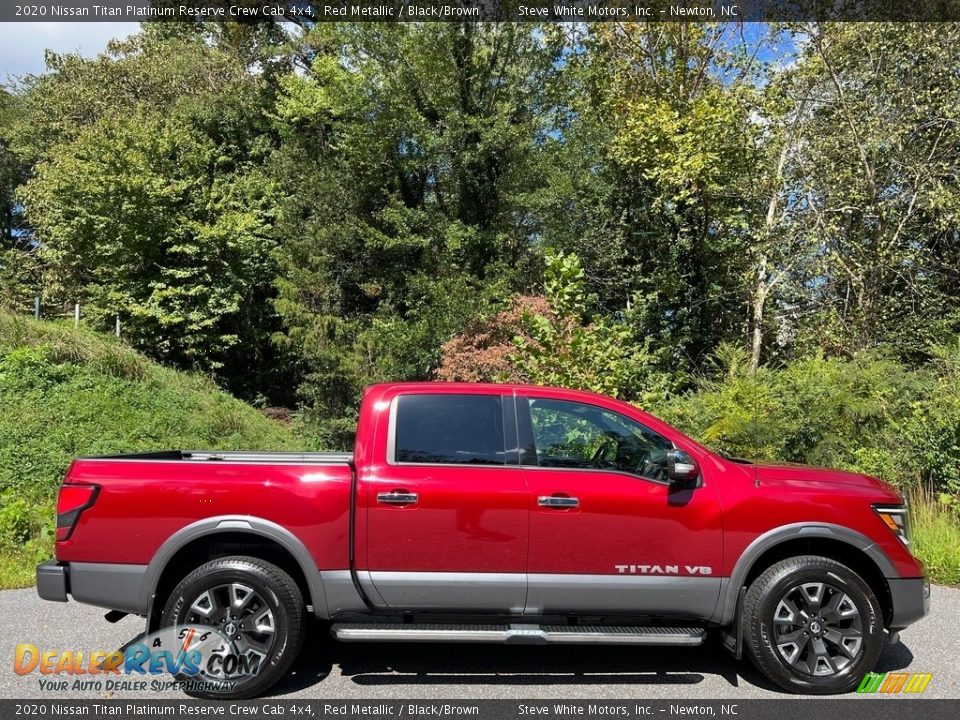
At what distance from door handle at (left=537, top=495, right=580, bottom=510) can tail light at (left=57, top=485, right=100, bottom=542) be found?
263cm

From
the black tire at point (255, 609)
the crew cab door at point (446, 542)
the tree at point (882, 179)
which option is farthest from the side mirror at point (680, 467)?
the tree at point (882, 179)

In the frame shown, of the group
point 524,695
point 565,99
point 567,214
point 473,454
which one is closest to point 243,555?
point 473,454

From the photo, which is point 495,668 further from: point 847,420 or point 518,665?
point 847,420

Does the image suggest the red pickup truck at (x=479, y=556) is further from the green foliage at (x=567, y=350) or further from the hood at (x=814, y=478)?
the green foliage at (x=567, y=350)

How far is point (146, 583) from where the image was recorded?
4.13m

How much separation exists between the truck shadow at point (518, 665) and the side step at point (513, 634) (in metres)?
0.40

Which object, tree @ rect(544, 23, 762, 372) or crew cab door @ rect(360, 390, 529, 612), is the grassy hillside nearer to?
crew cab door @ rect(360, 390, 529, 612)

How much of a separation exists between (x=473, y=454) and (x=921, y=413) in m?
7.57

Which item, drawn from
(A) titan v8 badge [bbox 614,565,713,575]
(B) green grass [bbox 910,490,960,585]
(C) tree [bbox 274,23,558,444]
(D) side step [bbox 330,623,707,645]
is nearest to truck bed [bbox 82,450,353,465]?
Result: (D) side step [bbox 330,623,707,645]

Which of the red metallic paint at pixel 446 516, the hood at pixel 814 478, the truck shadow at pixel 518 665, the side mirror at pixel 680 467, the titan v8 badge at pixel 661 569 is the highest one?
the side mirror at pixel 680 467

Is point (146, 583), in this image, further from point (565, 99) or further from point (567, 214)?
point (565, 99)

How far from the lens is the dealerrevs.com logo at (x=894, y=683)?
4.25 meters

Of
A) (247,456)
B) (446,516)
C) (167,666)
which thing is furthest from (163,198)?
(446,516)

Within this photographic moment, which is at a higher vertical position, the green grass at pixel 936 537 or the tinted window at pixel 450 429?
the tinted window at pixel 450 429
